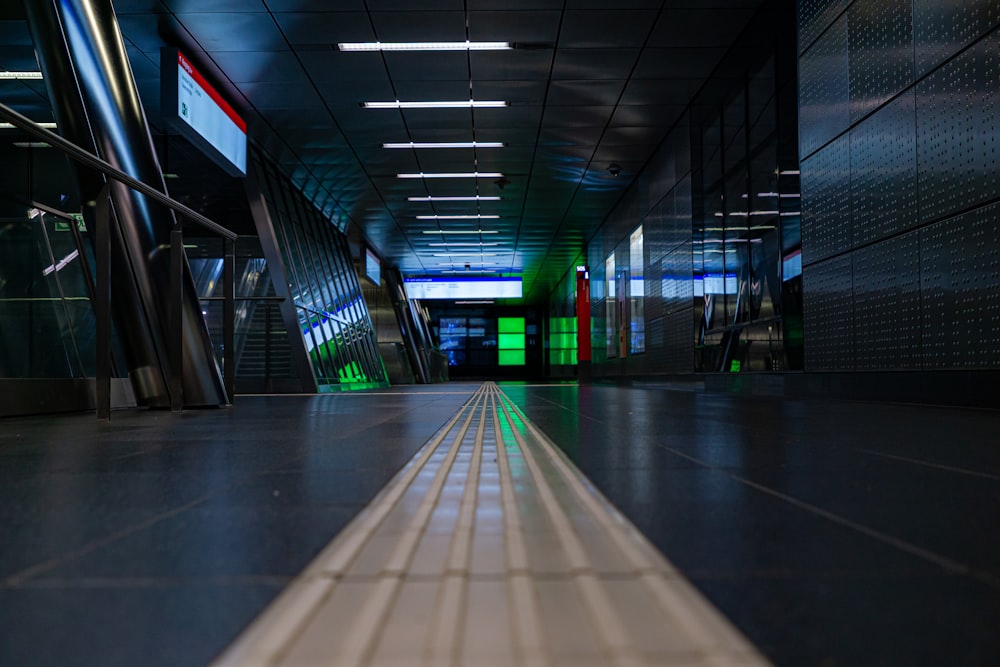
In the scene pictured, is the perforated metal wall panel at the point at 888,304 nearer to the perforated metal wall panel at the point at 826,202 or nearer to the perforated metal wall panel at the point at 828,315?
the perforated metal wall panel at the point at 828,315

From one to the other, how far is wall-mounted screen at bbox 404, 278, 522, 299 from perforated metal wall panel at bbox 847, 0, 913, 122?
85.3ft

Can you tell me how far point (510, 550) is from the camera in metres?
1.37

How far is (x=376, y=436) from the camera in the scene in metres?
3.96

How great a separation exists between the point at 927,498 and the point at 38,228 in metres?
7.63

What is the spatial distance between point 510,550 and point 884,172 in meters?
6.49

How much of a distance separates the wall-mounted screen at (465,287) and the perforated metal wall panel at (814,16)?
81.5 feet

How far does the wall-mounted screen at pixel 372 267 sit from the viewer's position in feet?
88.1

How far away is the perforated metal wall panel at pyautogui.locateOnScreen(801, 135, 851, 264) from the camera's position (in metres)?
7.40

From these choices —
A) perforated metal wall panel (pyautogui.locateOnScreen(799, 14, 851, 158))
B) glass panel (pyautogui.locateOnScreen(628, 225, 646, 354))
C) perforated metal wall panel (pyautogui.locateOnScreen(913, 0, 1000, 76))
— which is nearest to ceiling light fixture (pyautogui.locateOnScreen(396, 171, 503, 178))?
glass panel (pyautogui.locateOnScreen(628, 225, 646, 354))

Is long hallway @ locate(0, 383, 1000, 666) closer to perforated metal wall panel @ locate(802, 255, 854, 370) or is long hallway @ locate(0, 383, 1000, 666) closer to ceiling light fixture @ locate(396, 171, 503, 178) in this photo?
perforated metal wall panel @ locate(802, 255, 854, 370)

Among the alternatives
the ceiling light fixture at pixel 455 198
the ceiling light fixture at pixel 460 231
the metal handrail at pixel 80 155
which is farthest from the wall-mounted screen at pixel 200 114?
the ceiling light fixture at pixel 460 231

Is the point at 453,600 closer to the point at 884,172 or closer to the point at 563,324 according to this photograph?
the point at 884,172

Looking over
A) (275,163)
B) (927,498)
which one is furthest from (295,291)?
(927,498)

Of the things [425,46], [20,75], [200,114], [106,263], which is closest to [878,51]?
[425,46]
